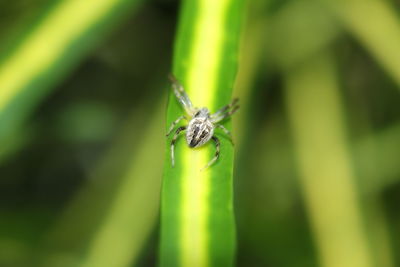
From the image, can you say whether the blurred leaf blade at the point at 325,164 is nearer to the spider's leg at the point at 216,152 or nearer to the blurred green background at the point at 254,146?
the blurred green background at the point at 254,146

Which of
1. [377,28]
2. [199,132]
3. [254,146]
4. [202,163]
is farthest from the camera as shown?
[254,146]

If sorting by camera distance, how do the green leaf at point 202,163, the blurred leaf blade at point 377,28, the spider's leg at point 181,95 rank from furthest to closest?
the blurred leaf blade at point 377,28 → the spider's leg at point 181,95 → the green leaf at point 202,163

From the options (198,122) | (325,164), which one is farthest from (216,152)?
(325,164)

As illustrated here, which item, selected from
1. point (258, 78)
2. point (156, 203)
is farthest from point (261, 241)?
point (258, 78)

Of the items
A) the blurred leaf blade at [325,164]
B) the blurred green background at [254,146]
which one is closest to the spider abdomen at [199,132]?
the blurred green background at [254,146]

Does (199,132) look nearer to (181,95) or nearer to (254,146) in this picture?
(181,95)

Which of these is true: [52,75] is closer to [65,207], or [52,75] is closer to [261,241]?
[65,207]
